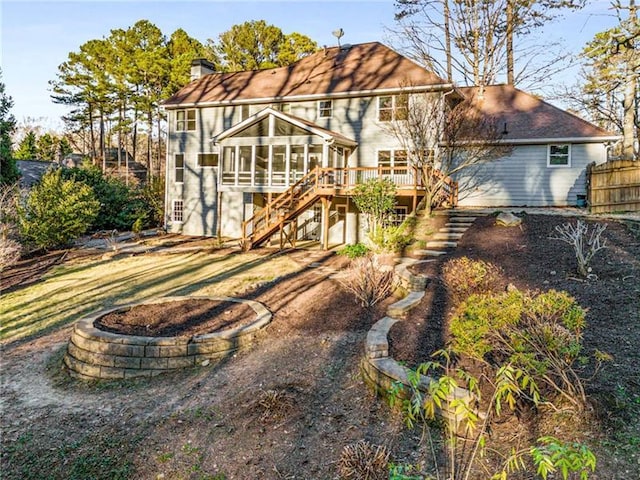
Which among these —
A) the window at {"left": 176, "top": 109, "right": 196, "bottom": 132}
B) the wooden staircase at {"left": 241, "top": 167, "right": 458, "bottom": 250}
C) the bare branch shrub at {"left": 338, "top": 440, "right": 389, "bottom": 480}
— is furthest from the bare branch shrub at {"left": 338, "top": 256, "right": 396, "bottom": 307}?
the window at {"left": 176, "top": 109, "right": 196, "bottom": 132}

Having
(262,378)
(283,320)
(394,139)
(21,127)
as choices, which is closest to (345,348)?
(262,378)

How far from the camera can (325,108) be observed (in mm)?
18906

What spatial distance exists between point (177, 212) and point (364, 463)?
20.8m

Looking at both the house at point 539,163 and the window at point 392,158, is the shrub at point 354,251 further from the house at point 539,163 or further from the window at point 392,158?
the house at point 539,163

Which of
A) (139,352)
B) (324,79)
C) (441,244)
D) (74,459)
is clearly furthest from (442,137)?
(74,459)

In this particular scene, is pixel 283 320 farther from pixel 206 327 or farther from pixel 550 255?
pixel 550 255

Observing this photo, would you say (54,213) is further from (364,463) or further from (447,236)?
(364,463)

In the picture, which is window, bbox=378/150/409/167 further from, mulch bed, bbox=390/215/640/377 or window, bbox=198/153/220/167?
window, bbox=198/153/220/167

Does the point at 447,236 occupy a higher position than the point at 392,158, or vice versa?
the point at 392,158

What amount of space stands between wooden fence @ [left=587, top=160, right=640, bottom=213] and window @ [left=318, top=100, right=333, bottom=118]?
34.6 ft

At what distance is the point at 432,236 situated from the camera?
11.4 m

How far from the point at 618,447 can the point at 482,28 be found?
20.4m

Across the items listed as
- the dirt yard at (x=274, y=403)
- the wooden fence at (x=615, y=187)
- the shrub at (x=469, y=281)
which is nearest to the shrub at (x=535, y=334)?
the dirt yard at (x=274, y=403)

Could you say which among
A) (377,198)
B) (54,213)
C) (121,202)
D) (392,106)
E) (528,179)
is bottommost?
(54,213)
